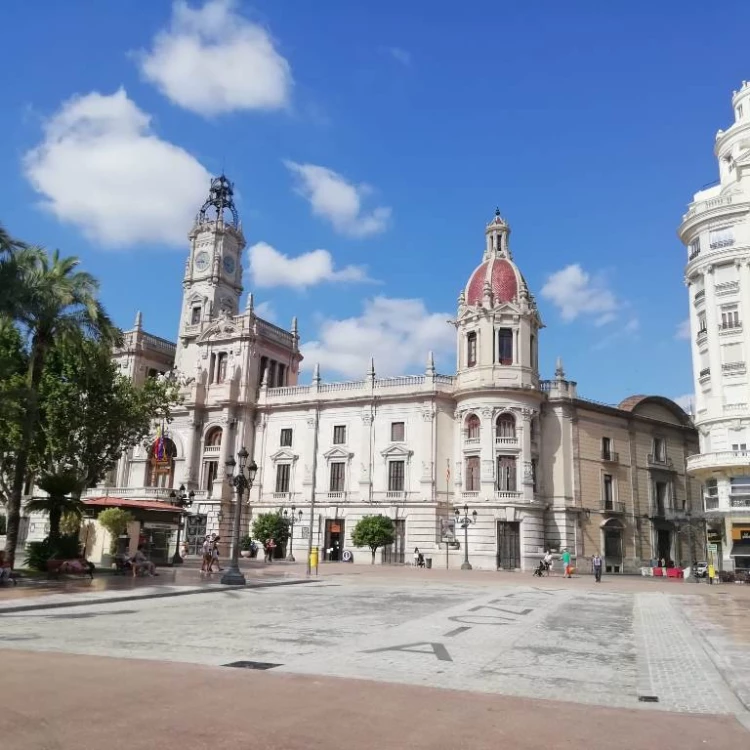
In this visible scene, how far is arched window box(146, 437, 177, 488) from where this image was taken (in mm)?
53747

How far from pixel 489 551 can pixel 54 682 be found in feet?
135

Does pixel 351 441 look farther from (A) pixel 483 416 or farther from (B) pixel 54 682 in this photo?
(B) pixel 54 682

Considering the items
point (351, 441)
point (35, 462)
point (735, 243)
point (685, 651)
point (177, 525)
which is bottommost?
point (685, 651)

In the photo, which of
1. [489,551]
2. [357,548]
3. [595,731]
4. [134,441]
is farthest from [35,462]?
[595,731]

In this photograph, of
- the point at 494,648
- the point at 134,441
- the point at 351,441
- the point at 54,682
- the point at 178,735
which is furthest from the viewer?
the point at 351,441

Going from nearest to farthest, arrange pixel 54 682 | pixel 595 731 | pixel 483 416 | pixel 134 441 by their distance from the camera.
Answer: pixel 595 731 → pixel 54 682 → pixel 134 441 → pixel 483 416

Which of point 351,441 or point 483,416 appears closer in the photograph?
point 483,416

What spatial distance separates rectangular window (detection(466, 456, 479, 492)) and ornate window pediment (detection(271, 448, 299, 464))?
13.8 metres

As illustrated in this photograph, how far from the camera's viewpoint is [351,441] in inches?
2141

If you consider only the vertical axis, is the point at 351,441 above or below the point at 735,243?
below

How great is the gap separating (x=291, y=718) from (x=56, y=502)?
79.2 feet

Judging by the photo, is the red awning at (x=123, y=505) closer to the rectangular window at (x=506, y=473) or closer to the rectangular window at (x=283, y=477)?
the rectangular window at (x=283, y=477)

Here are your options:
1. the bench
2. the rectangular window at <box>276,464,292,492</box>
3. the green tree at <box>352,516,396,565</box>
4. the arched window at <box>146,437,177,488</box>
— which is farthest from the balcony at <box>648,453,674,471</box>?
the bench

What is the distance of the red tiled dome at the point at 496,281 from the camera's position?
52562mm
